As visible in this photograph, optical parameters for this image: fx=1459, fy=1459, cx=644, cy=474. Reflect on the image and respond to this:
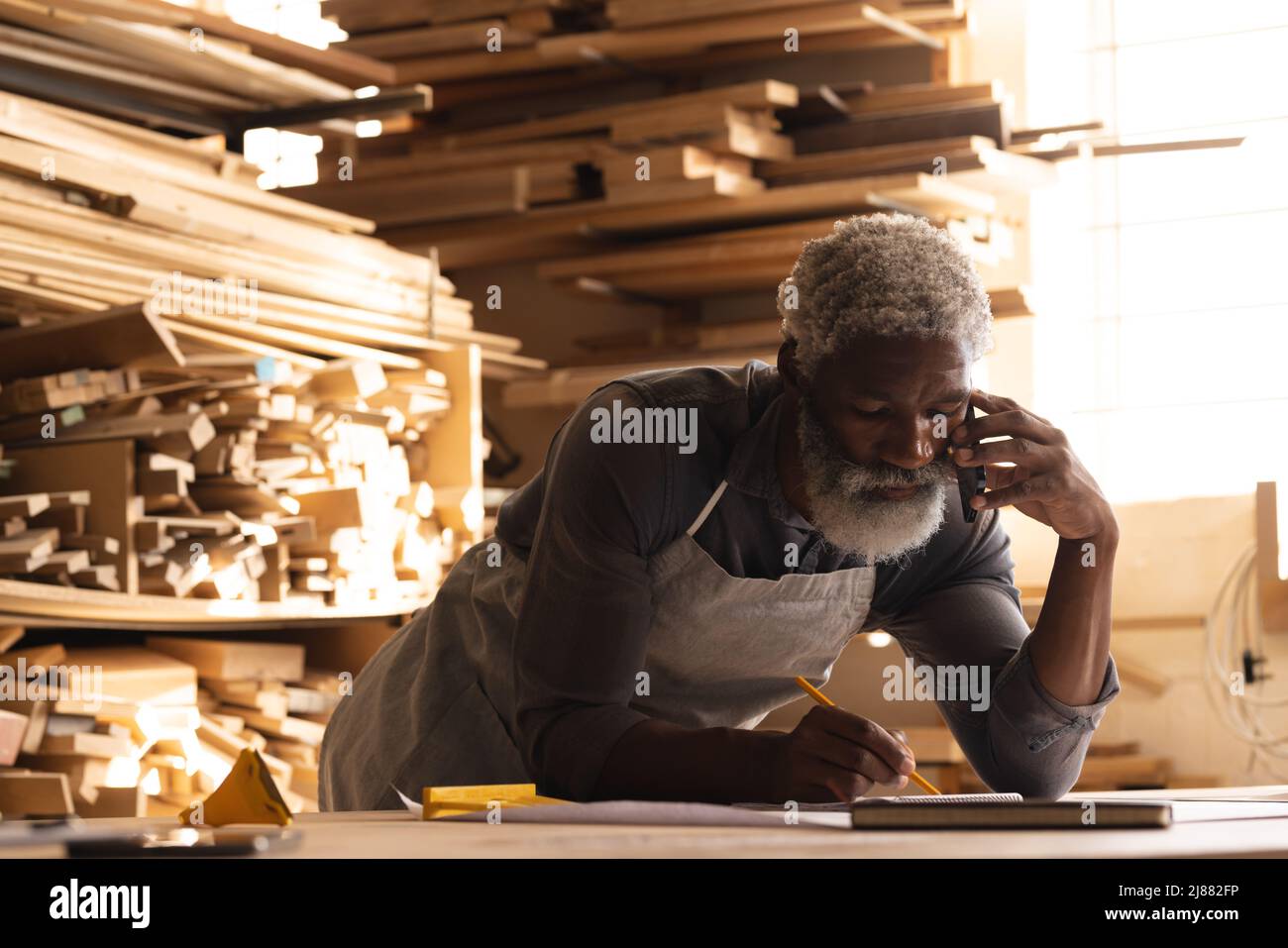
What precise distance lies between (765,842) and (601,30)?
4.61m

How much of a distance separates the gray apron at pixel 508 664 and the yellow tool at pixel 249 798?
0.70 metres

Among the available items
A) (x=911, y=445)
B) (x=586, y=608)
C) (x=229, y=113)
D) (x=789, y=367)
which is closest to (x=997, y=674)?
(x=911, y=445)

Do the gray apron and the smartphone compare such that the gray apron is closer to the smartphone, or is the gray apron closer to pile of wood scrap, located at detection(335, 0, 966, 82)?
the smartphone

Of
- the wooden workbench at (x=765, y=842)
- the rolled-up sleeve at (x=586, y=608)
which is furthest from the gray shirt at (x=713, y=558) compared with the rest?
the wooden workbench at (x=765, y=842)

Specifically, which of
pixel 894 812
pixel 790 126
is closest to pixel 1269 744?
pixel 790 126

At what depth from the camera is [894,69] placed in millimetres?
5164

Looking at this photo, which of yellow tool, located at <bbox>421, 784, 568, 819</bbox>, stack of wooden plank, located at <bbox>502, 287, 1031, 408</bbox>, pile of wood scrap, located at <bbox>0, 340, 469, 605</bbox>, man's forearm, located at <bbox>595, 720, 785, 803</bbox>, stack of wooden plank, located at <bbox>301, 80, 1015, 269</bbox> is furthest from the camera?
stack of wooden plank, located at <bbox>502, 287, 1031, 408</bbox>

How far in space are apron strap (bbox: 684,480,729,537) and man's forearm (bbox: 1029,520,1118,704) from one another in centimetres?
46

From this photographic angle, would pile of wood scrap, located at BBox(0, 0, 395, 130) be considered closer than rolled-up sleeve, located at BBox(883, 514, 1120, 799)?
No

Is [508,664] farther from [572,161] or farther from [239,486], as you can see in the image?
[572,161]

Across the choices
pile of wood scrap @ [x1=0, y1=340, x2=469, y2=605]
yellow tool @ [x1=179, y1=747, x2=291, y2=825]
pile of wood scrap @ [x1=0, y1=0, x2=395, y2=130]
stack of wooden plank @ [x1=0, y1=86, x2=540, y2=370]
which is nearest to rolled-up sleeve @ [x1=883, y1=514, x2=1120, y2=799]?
yellow tool @ [x1=179, y1=747, x2=291, y2=825]

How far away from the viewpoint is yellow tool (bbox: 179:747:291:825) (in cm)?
138
